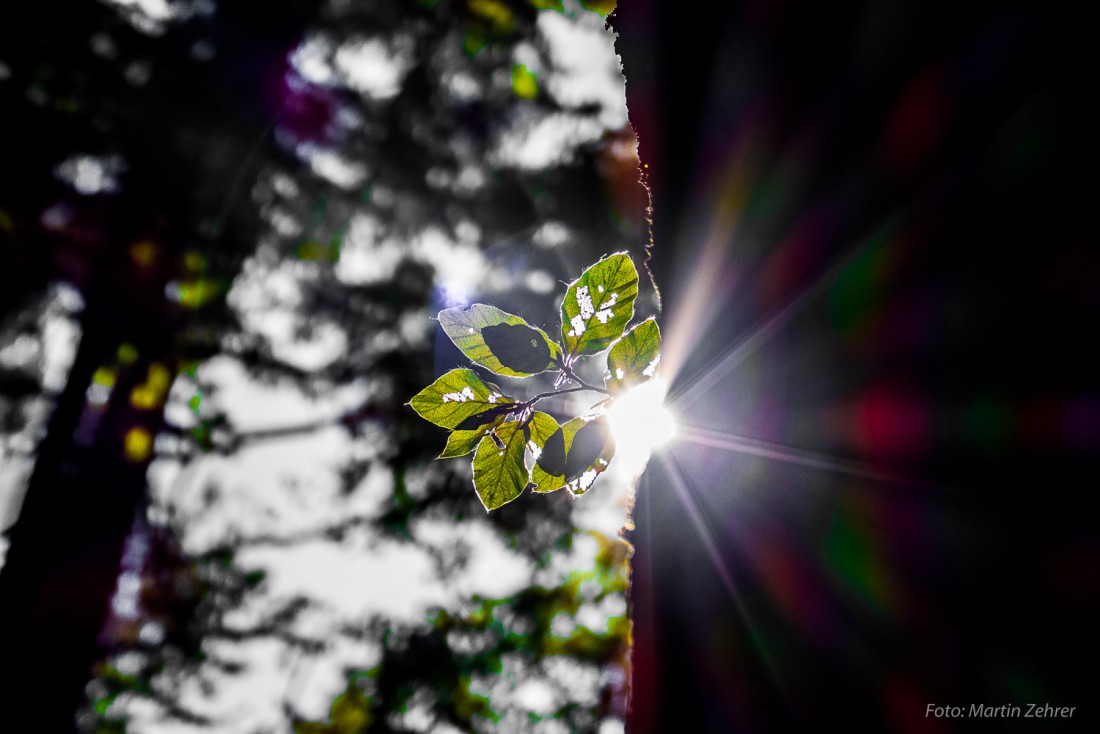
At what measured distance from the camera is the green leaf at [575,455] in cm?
48

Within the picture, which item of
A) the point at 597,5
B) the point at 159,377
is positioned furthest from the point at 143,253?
the point at 597,5

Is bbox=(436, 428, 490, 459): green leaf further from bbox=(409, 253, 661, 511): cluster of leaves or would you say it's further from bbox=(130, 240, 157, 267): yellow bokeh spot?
bbox=(130, 240, 157, 267): yellow bokeh spot

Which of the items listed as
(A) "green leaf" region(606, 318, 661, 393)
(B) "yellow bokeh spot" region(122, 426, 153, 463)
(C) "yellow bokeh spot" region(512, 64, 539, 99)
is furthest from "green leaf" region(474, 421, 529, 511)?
(C) "yellow bokeh spot" region(512, 64, 539, 99)

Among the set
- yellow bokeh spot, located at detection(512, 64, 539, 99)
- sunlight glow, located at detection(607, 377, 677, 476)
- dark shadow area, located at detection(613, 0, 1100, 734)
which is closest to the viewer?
dark shadow area, located at detection(613, 0, 1100, 734)

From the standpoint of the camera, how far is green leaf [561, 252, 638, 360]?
476 mm

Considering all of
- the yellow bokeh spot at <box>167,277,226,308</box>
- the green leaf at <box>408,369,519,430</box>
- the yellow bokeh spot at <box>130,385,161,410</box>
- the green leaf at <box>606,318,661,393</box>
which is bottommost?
the green leaf at <box>408,369,519,430</box>

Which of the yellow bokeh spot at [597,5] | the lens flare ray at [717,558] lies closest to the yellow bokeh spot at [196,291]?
the yellow bokeh spot at [597,5]

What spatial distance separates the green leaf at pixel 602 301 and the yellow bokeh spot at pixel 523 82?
4134 mm

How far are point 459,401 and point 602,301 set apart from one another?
0.16 m

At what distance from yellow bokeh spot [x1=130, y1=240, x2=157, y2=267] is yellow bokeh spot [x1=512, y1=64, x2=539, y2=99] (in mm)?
2787

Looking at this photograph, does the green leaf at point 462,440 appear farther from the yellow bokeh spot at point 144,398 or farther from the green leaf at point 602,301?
the yellow bokeh spot at point 144,398

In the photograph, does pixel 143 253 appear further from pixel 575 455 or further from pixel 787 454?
pixel 787 454

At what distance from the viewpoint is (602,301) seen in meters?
0.48

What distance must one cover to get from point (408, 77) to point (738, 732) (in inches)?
182
